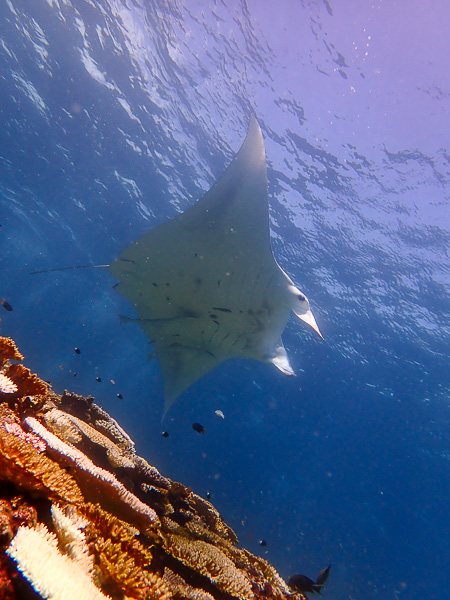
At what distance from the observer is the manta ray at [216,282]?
4570mm

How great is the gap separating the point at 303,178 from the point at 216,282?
10.1 metres

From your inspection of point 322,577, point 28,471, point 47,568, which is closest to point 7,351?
point 28,471

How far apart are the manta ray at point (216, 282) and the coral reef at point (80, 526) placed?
222 cm

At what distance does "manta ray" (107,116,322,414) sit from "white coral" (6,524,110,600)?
3376mm

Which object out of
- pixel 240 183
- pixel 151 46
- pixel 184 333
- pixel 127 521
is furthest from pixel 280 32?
pixel 127 521

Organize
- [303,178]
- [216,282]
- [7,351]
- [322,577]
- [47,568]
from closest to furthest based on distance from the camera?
[47,568]
[7,351]
[216,282]
[322,577]
[303,178]

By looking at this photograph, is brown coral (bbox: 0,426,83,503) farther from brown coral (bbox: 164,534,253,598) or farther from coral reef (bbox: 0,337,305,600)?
brown coral (bbox: 164,534,253,598)

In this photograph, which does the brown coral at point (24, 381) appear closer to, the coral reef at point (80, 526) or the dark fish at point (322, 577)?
the coral reef at point (80, 526)

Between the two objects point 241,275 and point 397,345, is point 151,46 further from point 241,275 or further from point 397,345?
point 397,345

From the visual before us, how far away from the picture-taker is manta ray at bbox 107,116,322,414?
15.0ft

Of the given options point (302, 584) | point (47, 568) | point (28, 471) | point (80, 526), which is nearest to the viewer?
point (47, 568)

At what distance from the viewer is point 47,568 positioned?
1289 mm

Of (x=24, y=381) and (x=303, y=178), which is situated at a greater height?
(x=303, y=178)

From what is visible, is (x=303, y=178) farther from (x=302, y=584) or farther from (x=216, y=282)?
(x=302, y=584)
